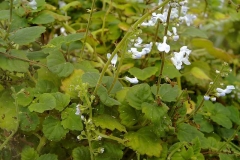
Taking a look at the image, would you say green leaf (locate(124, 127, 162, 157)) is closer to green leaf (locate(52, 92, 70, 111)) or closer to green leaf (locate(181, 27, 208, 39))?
green leaf (locate(52, 92, 70, 111))

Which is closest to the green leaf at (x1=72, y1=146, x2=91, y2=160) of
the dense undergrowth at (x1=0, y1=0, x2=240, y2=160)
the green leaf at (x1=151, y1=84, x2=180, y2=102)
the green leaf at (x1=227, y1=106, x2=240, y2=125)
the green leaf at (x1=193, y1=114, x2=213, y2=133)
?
the dense undergrowth at (x1=0, y1=0, x2=240, y2=160)

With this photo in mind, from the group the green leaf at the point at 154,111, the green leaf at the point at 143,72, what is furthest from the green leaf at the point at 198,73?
the green leaf at the point at 154,111

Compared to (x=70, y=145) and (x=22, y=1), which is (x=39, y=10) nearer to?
(x=22, y=1)

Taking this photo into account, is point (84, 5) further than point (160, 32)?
Yes

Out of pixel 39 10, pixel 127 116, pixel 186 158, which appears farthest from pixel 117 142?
pixel 39 10

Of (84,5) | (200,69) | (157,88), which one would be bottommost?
(200,69)

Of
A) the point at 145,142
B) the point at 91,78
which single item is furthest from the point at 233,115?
the point at 91,78

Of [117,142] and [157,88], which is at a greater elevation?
[157,88]

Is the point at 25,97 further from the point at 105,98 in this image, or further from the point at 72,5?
the point at 72,5

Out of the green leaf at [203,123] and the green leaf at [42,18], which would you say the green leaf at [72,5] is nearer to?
the green leaf at [42,18]
